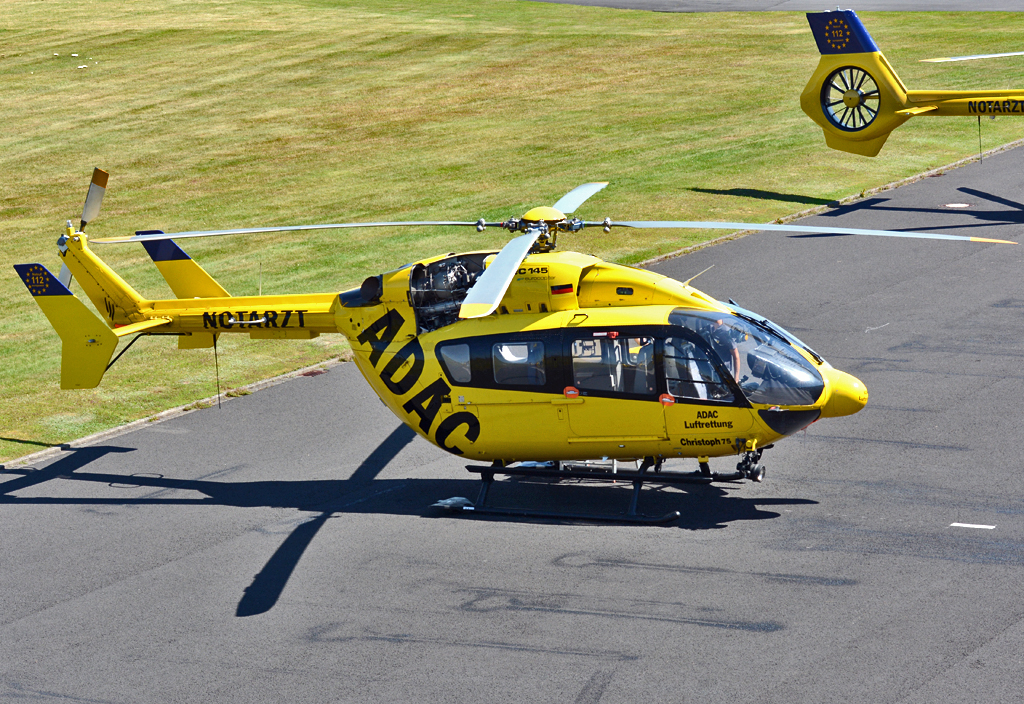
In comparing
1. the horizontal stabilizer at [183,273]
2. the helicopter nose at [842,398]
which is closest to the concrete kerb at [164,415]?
the horizontal stabilizer at [183,273]

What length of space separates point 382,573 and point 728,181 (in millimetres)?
21305

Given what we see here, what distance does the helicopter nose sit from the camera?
13.2m

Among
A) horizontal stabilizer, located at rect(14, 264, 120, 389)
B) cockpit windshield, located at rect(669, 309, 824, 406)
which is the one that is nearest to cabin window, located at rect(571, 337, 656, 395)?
cockpit windshield, located at rect(669, 309, 824, 406)

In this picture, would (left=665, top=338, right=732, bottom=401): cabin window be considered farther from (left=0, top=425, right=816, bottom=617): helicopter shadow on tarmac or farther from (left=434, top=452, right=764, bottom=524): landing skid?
(left=0, top=425, right=816, bottom=617): helicopter shadow on tarmac

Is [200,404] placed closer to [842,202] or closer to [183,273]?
[183,273]

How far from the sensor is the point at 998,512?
1310 centimetres

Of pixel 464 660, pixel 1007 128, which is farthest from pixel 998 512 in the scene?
pixel 1007 128

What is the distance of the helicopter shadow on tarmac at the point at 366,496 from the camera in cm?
1363

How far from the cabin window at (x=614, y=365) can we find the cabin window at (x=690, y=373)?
0.22 metres

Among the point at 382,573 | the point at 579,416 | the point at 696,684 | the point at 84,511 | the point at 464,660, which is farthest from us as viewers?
the point at 84,511

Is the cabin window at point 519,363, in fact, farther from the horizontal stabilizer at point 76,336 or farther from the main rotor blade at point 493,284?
the horizontal stabilizer at point 76,336

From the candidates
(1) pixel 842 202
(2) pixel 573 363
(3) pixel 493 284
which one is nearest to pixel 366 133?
(1) pixel 842 202

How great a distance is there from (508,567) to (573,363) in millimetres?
2677

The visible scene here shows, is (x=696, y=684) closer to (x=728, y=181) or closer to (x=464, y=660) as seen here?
(x=464, y=660)
